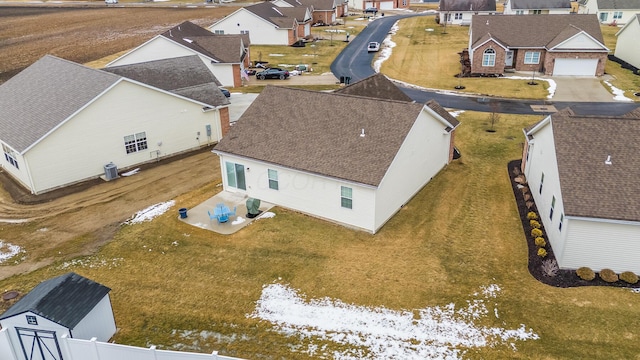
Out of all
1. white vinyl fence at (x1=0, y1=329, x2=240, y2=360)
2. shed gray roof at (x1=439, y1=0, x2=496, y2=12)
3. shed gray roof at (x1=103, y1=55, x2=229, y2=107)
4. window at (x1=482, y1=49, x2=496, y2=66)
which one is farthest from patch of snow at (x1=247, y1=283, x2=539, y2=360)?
shed gray roof at (x1=439, y1=0, x2=496, y2=12)

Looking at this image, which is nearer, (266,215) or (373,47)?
(266,215)

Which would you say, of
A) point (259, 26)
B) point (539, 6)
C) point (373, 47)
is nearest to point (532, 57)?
point (373, 47)

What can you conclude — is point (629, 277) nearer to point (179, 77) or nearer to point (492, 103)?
point (492, 103)

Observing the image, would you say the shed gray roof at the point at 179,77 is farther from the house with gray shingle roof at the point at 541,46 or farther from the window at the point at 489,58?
the window at the point at 489,58

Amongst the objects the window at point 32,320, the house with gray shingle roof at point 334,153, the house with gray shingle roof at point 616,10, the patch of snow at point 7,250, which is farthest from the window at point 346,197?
the house with gray shingle roof at point 616,10

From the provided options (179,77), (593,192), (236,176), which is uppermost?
(179,77)

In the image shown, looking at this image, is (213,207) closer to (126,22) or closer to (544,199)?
(544,199)

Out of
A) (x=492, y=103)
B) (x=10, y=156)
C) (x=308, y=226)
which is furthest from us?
(x=492, y=103)

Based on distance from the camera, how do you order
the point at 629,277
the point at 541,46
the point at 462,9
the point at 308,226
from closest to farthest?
Answer: the point at 629,277 < the point at 308,226 < the point at 541,46 < the point at 462,9
